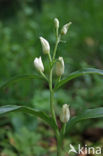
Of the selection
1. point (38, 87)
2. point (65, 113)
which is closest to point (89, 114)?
point (65, 113)

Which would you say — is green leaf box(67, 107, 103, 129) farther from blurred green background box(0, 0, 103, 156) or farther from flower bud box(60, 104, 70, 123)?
blurred green background box(0, 0, 103, 156)

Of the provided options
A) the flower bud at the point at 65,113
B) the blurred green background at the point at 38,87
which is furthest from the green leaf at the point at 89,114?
the blurred green background at the point at 38,87

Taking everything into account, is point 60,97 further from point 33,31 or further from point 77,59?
point 77,59

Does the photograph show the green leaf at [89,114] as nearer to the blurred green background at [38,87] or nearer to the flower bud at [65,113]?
the flower bud at [65,113]

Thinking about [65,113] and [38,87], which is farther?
[38,87]

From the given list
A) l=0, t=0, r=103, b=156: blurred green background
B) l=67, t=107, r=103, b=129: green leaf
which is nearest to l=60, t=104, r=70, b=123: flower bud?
l=67, t=107, r=103, b=129: green leaf

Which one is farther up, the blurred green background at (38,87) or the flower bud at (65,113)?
the flower bud at (65,113)

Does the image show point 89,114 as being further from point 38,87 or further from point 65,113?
point 38,87

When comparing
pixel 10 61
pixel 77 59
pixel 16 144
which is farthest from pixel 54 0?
pixel 16 144
